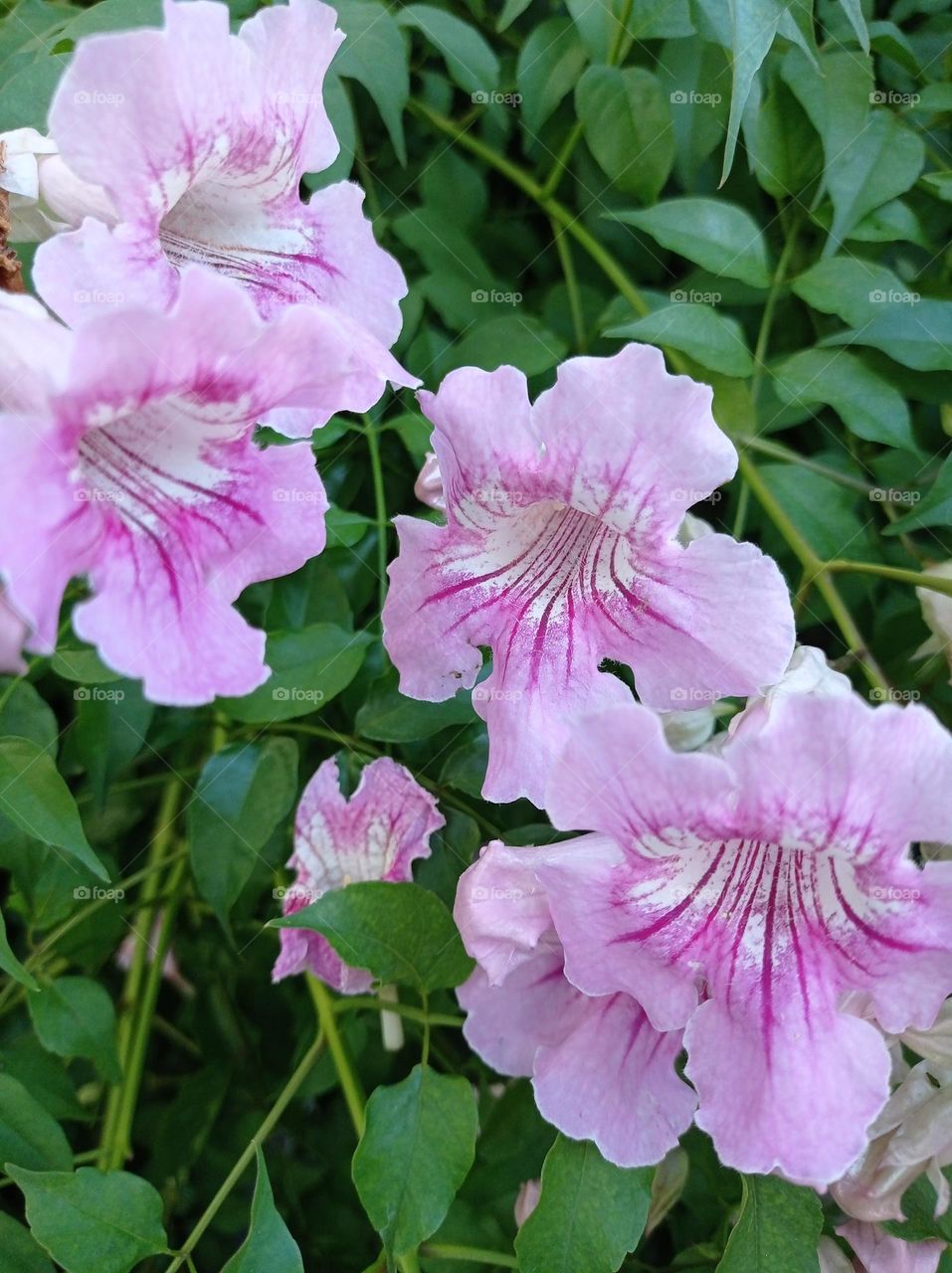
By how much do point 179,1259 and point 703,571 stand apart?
63 centimetres

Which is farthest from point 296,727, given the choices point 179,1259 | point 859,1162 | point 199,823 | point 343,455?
point 859,1162

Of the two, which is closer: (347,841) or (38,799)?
(38,799)

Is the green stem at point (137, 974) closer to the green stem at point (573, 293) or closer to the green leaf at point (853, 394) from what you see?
the green stem at point (573, 293)

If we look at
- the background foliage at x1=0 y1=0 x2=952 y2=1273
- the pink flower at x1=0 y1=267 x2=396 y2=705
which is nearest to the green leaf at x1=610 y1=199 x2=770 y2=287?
the background foliage at x1=0 y1=0 x2=952 y2=1273

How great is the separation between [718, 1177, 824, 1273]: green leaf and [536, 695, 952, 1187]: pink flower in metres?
0.09

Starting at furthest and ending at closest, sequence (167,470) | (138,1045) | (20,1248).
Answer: (138,1045)
(20,1248)
(167,470)

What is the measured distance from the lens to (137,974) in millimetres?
1227

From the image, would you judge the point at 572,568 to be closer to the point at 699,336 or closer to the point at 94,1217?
the point at 699,336

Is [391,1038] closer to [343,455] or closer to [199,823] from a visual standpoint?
[199,823]

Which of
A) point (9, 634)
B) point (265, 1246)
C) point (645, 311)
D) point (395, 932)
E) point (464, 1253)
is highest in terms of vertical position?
point (9, 634)

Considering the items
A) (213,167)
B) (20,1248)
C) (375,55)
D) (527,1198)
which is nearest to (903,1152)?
(527,1198)

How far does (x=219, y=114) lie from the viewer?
2.33 ft

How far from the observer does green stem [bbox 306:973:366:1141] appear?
976 millimetres

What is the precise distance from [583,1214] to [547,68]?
3.16ft
